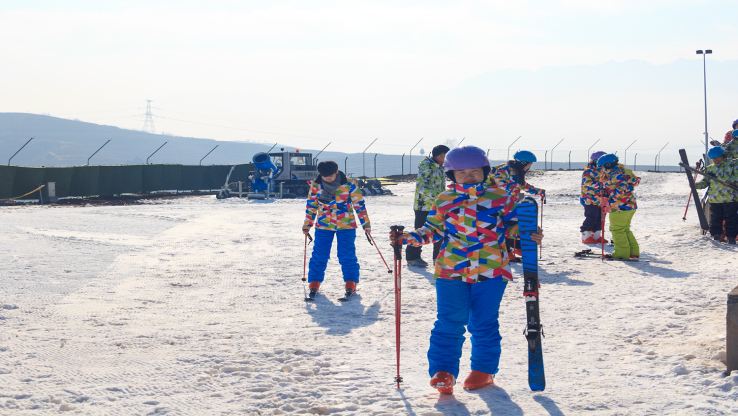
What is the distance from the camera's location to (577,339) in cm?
675

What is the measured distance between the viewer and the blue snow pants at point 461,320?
5.04m

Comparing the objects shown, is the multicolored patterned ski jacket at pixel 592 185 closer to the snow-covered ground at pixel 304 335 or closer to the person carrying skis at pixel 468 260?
Result: the snow-covered ground at pixel 304 335

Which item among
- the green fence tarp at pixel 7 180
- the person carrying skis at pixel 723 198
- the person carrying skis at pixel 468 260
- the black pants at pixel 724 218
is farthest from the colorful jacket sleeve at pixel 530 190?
the green fence tarp at pixel 7 180

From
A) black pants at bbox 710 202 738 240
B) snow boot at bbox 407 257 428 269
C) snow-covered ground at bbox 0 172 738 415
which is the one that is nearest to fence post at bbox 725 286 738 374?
snow-covered ground at bbox 0 172 738 415

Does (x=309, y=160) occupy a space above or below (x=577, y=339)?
above

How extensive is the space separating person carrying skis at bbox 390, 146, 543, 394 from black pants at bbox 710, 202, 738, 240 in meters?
9.52

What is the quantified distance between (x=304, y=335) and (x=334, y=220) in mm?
2177

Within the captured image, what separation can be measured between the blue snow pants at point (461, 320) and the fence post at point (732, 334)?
156 centimetres

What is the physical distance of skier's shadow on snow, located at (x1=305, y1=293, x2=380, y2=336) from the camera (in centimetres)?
739

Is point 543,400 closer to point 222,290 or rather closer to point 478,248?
point 478,248

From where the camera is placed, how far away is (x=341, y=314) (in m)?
7.99

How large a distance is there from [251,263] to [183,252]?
6.06ft

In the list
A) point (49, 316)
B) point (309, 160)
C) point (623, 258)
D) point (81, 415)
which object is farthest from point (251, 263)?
point (309, 160)

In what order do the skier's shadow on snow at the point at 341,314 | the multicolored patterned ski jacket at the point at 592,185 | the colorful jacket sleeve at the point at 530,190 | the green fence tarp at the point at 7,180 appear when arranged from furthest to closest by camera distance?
the green fence tarp at the point at 7,180 → the multicolored patterned ski jacket at the point at 592,185 → the colorful jacket sleeve at the point at 530,190 → the skier's shadow on snow at the point at 341,314
